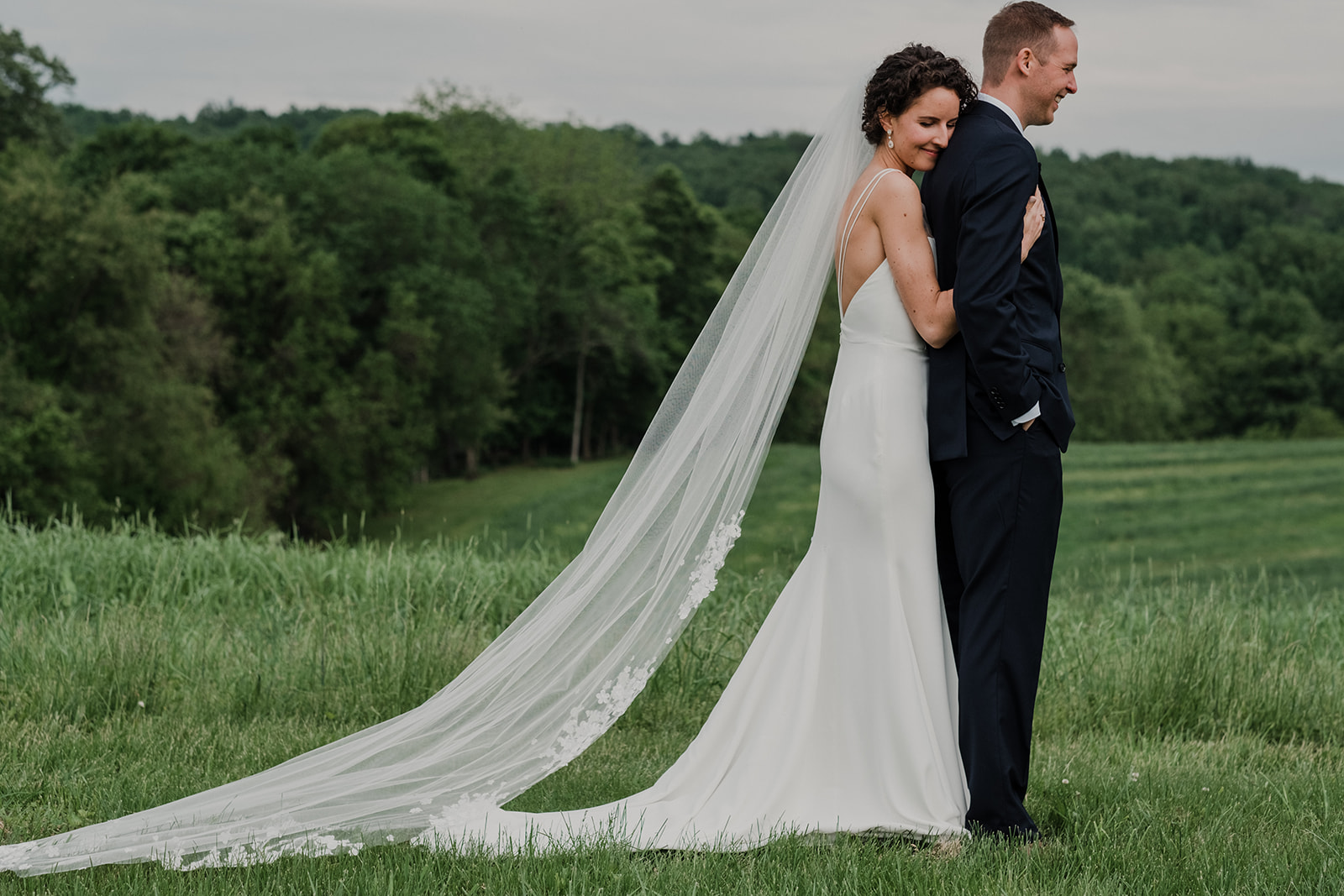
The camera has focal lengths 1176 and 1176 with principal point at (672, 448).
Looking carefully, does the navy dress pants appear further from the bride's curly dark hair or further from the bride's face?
the bride's curly dark hair

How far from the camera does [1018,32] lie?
3.93 metres

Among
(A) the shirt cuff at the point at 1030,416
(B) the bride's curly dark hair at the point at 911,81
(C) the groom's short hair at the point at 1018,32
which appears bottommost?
(A) the shirt cuff at the point at 1030,416

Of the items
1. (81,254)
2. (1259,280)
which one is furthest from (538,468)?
(1259,280)

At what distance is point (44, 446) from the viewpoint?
30938 mm

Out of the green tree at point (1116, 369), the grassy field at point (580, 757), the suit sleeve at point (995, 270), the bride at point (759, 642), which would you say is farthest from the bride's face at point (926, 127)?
the green tree at point (1116, 369)

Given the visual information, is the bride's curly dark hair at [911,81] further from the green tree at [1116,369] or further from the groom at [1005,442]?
the green tree at [1116,369]

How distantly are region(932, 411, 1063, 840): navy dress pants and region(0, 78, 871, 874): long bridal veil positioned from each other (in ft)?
2.59

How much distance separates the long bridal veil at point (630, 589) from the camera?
423 cm

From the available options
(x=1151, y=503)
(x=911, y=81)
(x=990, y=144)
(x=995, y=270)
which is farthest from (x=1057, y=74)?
(x=1151, y=503)

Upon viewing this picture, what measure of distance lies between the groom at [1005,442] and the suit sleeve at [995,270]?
0.02 meters

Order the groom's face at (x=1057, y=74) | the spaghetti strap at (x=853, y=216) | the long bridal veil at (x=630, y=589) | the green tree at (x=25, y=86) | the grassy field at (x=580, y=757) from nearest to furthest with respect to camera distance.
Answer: the grassy field at (x=580, y=757), the groom's face at (x=1057, y=74), the spaghetti strap at (x=853, y=216), the long bridal veil at (x=630, y=589), the green tree at (x=25, y=86)

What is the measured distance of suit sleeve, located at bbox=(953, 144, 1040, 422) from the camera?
374 centimetres

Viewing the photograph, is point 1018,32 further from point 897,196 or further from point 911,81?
point 897,196

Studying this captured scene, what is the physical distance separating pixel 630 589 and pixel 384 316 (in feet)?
148
